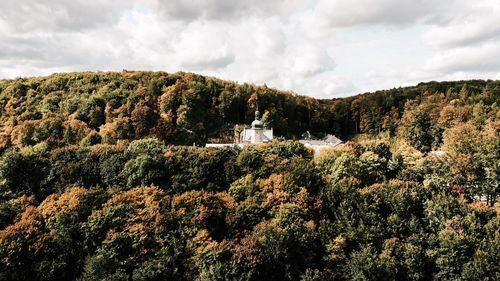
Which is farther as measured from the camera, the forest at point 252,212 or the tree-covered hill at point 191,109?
the tree-covered hill at point 191,109

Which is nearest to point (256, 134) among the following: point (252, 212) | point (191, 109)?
point (191, 109)

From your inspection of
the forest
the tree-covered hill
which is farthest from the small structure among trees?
the forest

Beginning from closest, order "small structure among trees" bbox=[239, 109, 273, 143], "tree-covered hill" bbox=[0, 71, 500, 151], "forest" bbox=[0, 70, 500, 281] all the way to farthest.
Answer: "forest" bbox=[0, 70, 500, 281] < "small structure among trees" bbox=[239, 109, 273, 143] < "tree-covered hill" bbox=[0, 71, 500, 151]

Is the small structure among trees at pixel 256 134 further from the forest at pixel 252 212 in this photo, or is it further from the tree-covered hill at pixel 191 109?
the forest at pixel 252 212

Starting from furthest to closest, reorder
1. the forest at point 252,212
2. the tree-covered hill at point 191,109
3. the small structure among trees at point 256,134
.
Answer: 1. the tree-covered hill at point 191,109
2. the small structure among trees at point 256,134
3. the forest at point 252,212

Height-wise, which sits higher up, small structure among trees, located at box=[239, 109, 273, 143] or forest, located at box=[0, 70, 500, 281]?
small structure among trees, located at box=[239, 109, 273, 143]

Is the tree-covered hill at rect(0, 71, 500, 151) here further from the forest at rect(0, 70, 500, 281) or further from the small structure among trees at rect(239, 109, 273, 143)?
the small structure among trees at rect(239, 109, 273, 143)

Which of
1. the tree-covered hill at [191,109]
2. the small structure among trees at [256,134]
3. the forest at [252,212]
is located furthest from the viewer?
the tree-covered hill at [191,109]

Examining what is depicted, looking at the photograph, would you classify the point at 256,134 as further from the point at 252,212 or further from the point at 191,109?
the point at 252,212

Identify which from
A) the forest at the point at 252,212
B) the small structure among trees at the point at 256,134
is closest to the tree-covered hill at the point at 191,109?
the forest at the point at 252,212

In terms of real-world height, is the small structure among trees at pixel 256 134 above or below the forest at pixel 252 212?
above

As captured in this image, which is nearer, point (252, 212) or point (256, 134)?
point (252, 212)

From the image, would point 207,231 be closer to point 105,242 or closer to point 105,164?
point 105,242
